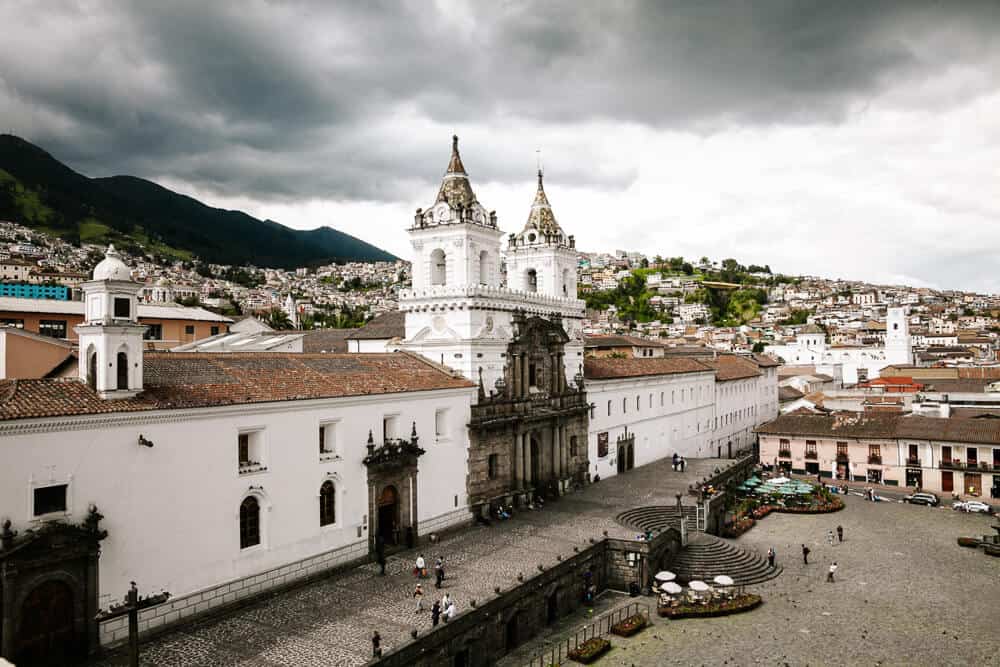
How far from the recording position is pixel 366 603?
22.5 metres

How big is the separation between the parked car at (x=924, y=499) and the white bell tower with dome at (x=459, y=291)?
30113 mm

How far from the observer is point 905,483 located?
4991 cm

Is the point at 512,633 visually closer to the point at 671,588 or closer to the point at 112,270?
the point at 671,588

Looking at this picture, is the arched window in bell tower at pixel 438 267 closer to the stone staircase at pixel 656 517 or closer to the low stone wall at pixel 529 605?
the stone staircase at pixel 656 517

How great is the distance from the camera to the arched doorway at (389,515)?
2811 centimetres

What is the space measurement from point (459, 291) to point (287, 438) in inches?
508

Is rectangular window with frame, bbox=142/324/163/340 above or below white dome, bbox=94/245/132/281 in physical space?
below

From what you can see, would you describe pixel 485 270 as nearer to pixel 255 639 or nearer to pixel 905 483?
pixel 255 639

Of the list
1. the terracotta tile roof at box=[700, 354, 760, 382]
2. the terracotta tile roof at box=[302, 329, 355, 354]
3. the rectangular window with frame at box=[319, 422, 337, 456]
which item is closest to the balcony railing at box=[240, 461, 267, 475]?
the rectangular window with frame at box=[319, 422, 337, 456]

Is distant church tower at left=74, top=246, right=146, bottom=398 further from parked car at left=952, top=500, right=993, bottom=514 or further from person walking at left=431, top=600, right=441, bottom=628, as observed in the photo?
parked car at left=952, top=500, right=993, bottom=514

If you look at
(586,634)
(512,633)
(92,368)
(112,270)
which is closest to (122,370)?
(92,368)

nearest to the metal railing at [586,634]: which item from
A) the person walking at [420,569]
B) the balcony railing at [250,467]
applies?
the person walking at [420,569]

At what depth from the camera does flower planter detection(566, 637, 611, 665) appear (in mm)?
→ 22609

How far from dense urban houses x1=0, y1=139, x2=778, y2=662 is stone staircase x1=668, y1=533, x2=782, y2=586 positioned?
29.1 ft
